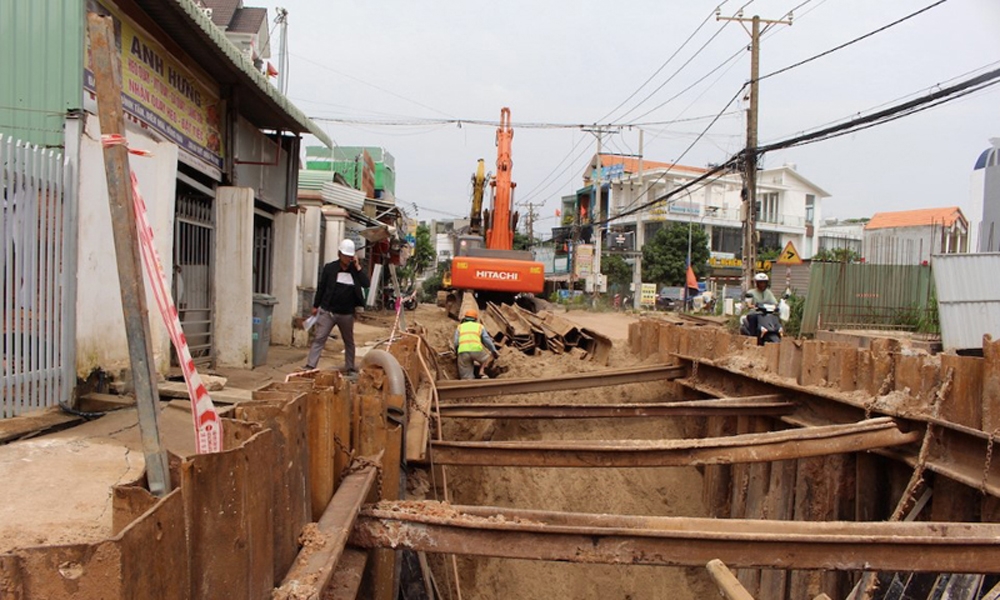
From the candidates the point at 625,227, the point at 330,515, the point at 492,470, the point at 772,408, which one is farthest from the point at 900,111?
the point at 625,227

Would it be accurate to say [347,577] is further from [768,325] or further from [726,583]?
[768,325]

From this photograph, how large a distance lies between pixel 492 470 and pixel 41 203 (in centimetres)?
494

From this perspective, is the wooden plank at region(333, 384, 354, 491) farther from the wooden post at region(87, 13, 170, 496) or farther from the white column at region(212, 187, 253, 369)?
the white column at region(212, 187, 253, 369)

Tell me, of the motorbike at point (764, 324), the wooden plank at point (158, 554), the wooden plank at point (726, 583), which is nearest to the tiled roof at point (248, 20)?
the motorbike at point (764, 324)

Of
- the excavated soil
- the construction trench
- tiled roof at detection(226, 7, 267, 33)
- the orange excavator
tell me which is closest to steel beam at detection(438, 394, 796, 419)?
the construction trench

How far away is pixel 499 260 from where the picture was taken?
52.2ft

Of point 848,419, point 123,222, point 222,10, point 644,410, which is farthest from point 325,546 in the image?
point 222,10

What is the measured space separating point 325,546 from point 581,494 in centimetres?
536

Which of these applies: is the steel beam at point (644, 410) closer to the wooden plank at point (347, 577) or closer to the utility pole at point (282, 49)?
the wooden plank at point (347, 577)

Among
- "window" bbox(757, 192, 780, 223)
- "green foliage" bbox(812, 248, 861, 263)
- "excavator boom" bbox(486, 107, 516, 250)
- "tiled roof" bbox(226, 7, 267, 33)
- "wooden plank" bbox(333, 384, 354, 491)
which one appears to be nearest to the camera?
"wooden plank" bbox(333, 384, 354, 491)

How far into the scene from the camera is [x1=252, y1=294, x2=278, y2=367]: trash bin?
9453mm

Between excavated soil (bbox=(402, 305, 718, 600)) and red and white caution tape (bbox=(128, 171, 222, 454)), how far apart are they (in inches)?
117

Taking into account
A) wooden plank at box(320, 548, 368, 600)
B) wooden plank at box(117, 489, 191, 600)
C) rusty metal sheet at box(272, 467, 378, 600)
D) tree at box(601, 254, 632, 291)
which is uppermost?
tree at box(601, 254, 632, 291)

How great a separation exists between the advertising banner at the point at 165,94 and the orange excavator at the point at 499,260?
715cm
